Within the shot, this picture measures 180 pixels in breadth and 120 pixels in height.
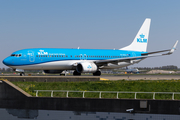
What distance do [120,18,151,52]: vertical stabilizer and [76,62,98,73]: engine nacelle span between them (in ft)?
48.0

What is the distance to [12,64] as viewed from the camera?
151ft

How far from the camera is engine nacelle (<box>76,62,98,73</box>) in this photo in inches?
1938

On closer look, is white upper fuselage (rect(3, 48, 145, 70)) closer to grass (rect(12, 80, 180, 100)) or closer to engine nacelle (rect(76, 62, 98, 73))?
engine nacelle (rect(76, 62, 98, 73))

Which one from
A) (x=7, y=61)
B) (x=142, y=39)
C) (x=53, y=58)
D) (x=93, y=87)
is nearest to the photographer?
(x=93, y=87)

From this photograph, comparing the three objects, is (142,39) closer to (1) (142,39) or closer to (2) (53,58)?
(1) (142,39)

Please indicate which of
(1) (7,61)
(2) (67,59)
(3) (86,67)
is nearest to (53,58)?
(2) (67,59)

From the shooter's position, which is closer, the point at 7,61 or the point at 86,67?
the point at 7,61

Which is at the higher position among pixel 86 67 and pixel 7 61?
pixel 7 61

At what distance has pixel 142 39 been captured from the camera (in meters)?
64.4

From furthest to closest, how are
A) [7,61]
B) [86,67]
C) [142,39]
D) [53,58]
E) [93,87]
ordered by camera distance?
[142,39] → [86,67] → [53,58] → [7,61] → [93,87]

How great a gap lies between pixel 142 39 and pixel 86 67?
2004cm

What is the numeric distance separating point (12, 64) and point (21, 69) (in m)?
1.86

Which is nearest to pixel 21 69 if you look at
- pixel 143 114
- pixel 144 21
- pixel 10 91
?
pixel 10 91

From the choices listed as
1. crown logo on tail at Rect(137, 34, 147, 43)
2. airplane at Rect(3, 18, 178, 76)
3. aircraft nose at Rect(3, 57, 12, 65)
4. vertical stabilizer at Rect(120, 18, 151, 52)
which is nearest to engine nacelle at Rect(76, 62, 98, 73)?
airplane at Rect(3, 18, 178, 76)
